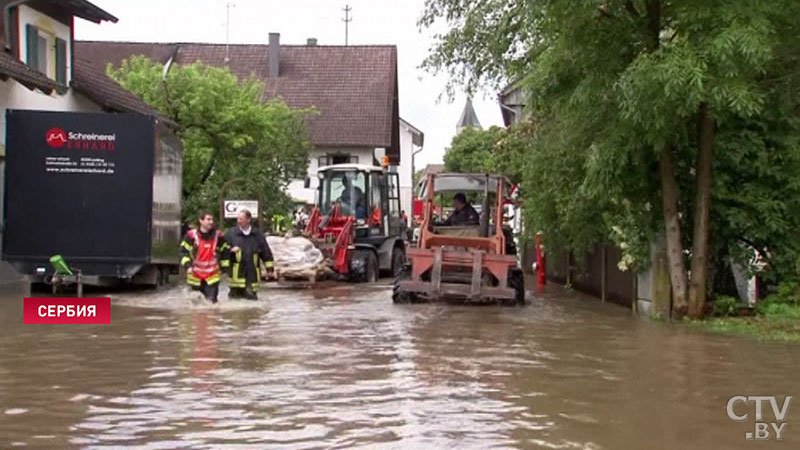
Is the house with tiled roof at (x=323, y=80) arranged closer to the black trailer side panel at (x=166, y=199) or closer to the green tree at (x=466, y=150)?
the green tree at (x=466, y=150)

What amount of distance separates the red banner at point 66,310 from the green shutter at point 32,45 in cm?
748

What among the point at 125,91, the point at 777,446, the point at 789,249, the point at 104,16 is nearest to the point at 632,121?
the point at 789,249

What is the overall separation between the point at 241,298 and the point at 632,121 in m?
7.33

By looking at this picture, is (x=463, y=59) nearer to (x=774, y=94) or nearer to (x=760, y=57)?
(x=774, y=94)

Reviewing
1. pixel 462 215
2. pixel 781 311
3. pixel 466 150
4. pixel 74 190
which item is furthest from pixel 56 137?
pixel 466 150

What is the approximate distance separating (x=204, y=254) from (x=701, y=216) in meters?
7.24

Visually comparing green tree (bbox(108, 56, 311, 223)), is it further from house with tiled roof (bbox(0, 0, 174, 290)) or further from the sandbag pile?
the sandbag pile

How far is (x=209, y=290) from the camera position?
17.5 meters

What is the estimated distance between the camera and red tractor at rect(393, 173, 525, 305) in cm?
1814

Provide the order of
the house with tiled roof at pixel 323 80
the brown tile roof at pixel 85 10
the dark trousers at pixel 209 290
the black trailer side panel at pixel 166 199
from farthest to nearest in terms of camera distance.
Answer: the house with tiled roof at pixel 323 80, the brown tile roof at pixel 85 10, the black trailer side panel at pixel 166 199, the dark trousers at pixel 209 290

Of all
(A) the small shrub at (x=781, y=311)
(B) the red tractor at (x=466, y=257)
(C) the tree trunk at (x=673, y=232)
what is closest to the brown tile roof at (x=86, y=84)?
(B) the red tractor at (x=466, y=257)

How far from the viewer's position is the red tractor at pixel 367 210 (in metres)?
25.1

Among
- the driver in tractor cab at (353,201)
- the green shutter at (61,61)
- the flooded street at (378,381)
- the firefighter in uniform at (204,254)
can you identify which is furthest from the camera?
the green shutter at (61,61)

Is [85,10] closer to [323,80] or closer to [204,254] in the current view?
[204,254]
